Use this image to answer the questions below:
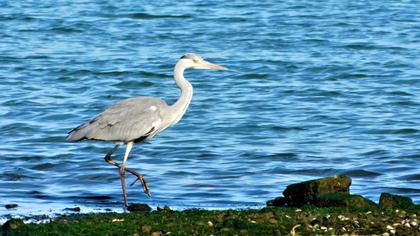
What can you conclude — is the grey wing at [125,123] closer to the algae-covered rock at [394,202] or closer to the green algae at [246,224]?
the green algae at [246,224]

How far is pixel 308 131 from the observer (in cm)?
1812

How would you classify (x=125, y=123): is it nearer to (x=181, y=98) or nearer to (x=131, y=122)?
(x=131, y=122)

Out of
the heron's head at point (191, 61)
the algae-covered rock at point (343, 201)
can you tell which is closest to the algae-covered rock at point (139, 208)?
the algae-covered rock at point (343, 201)

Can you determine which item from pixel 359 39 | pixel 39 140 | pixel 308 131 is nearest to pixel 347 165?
pixel 308 131

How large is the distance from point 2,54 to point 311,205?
16144 millimetres

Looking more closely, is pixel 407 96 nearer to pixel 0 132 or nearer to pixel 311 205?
pixel 0 132

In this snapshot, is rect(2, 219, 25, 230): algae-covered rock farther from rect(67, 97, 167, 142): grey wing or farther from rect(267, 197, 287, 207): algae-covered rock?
rect(267, 197, 287, 207): algae-covered rock

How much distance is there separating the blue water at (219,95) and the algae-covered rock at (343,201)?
1521 millimetres

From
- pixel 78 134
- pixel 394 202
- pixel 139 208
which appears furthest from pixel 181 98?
pixel 394 202

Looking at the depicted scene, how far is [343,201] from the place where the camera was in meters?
11.3

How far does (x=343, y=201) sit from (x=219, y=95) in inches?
421

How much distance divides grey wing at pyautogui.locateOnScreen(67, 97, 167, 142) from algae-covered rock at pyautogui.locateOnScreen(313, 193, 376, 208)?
263cm

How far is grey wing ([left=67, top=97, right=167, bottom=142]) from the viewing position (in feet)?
43.2

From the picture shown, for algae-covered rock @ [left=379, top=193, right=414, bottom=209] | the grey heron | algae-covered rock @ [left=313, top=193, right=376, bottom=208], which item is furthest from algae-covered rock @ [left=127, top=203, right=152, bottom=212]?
algae-covered rock @ [left=379, top=193, right=414, bottom=209]
